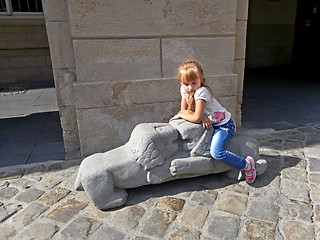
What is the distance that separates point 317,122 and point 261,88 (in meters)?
3.08

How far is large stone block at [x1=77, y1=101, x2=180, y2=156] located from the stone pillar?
254mm

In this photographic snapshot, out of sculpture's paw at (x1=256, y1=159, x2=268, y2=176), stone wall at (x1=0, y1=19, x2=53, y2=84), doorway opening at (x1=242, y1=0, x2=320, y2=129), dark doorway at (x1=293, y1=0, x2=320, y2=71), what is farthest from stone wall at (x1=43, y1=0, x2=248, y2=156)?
dark doorway at (x1=293, y1=0, x2=320, y2=71)

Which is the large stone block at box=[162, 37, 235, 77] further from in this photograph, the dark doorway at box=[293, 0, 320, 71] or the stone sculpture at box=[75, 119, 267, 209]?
the dark doorway at box=[293, 0, 320, 71]

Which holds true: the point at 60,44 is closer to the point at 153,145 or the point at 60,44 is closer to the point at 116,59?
the point at 116,59

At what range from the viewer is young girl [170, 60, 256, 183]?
8.66 feet

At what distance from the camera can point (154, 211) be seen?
2.47m

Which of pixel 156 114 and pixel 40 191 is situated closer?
pixel 40 191

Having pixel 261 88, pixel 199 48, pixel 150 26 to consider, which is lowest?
pixel 261 88

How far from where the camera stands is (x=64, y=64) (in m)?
3.39

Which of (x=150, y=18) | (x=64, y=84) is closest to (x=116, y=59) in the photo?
(x=150, y=18)

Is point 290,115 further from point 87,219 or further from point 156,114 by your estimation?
point 87,219

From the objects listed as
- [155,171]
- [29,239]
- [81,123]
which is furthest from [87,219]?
[81,123]

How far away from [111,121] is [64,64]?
914 millimetres

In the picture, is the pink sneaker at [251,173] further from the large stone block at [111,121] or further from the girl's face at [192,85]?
the large stone block at [111,121]
